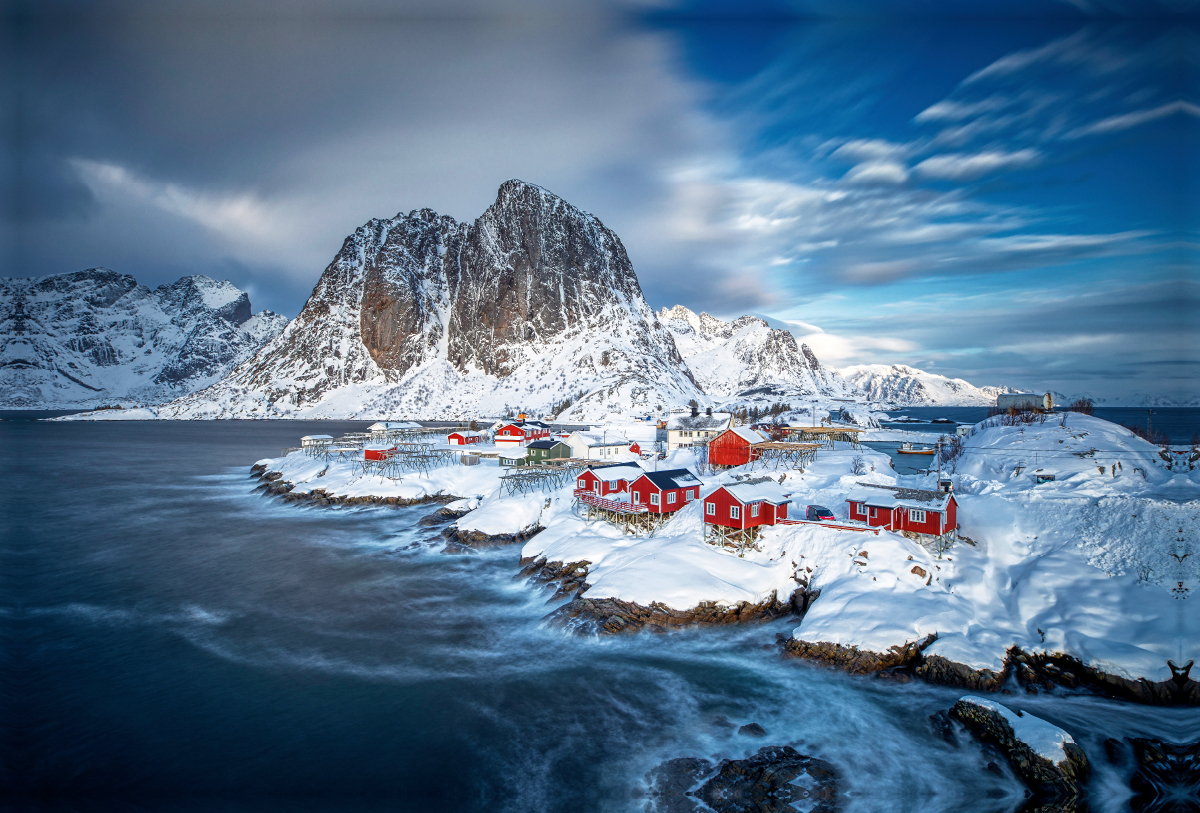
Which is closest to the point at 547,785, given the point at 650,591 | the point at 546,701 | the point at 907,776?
the point at 546,701

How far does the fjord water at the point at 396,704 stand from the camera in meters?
13.8

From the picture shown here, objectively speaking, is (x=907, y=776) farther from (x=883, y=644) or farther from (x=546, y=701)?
(x=546, y=701)

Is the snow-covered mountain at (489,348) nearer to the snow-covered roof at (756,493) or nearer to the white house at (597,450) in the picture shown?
the white house at (597,450)

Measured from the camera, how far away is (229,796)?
13.6m

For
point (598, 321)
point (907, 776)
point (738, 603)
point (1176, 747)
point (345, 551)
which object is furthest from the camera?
point (598, 321)

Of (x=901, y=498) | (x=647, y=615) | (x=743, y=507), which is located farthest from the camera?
(x=743, y=507)

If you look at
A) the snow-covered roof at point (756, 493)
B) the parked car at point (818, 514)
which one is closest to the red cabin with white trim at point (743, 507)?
the snow-covered roof at point (756, 493)

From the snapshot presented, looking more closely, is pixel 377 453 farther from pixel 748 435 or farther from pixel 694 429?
pixel 748 435

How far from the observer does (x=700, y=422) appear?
218 feet

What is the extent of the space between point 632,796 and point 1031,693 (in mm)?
13833

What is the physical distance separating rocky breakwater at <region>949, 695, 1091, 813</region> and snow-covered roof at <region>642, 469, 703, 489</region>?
19877 mm

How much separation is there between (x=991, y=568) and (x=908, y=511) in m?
4.05

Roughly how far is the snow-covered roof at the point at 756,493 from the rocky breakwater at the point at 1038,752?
1392cm

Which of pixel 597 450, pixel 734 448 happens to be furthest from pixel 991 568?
pixel 597 450
